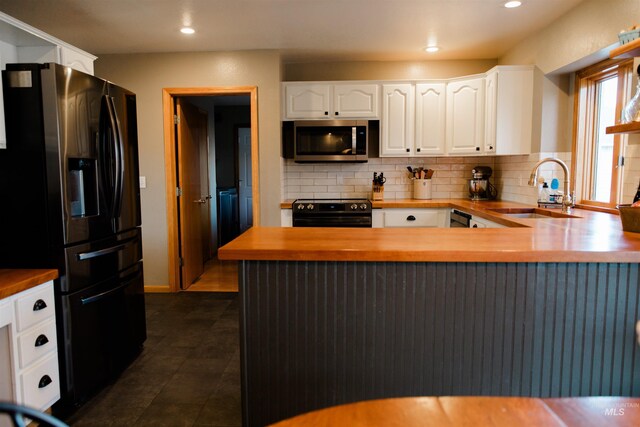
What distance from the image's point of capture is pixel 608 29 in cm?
257

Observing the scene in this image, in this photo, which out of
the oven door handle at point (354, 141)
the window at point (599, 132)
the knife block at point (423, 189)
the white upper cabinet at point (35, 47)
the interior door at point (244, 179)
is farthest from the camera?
the interior door at point (244, 179)

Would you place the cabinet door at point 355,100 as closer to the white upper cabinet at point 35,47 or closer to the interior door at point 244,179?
the white upper cabinet at point 35,47

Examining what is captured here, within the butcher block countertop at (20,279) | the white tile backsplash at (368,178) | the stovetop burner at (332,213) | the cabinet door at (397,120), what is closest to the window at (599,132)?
the white tile backsplash at (368,178)

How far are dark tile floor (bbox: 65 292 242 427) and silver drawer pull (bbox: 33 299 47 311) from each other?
0.61 m

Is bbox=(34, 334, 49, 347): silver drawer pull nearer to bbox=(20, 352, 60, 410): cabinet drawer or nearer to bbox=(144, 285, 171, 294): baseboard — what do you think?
bbox=(20, 352, 60, 410): cabinet drawer

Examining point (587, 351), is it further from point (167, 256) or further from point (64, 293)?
point (167, 256)

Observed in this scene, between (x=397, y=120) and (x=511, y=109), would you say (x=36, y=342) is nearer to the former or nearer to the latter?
(x=397, y=120)

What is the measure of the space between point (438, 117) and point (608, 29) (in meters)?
1.73

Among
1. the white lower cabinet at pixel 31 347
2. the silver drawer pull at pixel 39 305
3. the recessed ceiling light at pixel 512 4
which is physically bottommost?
the white lower cabinet at pixel 31 347

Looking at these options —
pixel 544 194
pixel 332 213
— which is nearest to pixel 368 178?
pixel 332 213

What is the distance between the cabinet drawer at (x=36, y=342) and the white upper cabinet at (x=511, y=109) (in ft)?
11.8

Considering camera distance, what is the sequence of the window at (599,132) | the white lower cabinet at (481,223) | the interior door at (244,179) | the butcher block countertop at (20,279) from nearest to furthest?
the butcher block countertop at (20,279) < the window at (599,132) < the white lower cabinet at (481,223) < the interior door at (244,179)

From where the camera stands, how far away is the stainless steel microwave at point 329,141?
4.14 meters

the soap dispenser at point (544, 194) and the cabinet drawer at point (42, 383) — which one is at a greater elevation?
the soap dispenser at point (544, 194)
